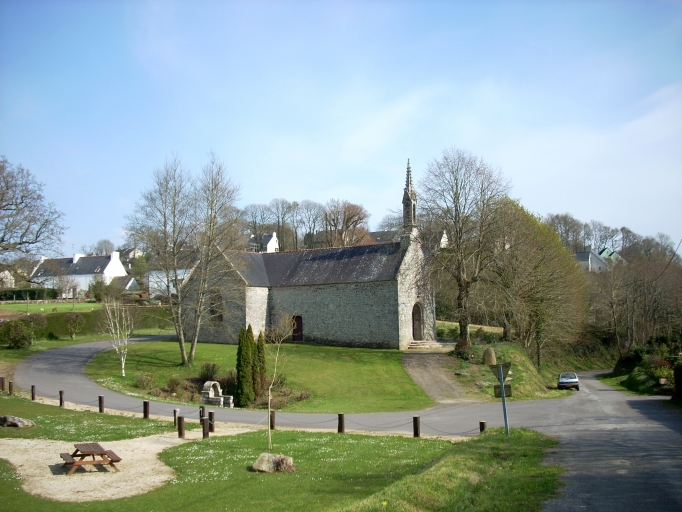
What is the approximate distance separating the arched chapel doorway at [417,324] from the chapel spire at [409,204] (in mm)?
6369

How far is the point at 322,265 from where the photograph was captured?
40.7 meters

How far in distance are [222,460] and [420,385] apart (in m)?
17.0

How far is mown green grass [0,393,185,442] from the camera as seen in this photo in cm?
1502

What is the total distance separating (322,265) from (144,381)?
1717 cm

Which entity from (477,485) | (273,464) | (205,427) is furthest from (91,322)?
(477,485)

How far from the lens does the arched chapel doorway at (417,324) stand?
3866 centimetres

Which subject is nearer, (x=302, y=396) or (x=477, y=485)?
(x=477, y=485)

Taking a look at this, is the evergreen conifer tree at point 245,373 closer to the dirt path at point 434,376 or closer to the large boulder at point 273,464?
the dirt path at point 434,376

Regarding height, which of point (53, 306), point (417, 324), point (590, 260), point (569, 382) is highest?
point (590, 260)

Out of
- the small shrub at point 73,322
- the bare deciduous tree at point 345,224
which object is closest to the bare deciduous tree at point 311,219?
the bare deciduous tree at point 345,224

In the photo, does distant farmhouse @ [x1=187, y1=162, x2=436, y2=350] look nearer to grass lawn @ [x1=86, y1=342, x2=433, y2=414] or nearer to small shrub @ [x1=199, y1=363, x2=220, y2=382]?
grass lawn @ [x1=86, y1=342, x2=433, y2=414]

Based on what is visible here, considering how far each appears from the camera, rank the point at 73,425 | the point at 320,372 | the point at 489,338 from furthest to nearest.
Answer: the point at 489,338, the point at 320,372, the point at 73,425

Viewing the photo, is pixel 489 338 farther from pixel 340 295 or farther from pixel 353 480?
pixel 353 480

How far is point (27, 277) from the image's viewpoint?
26.5 meters
